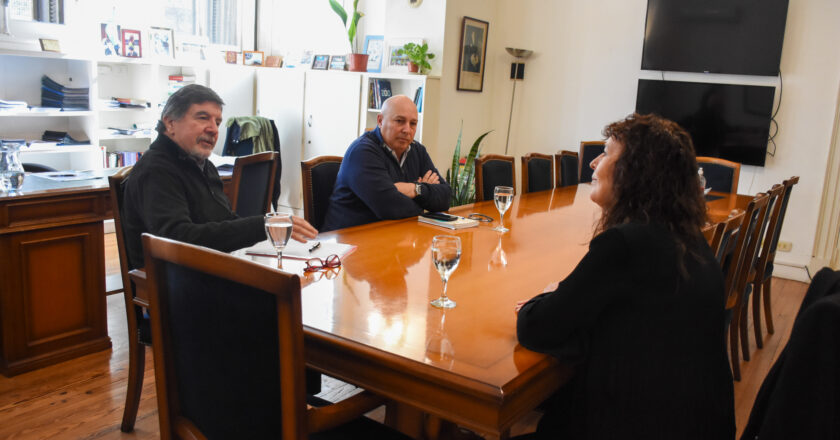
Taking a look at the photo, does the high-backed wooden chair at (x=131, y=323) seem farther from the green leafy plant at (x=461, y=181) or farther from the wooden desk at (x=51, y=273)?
the green leafy plant at (x=461, y=181)

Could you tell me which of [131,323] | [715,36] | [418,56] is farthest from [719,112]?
[131,323]

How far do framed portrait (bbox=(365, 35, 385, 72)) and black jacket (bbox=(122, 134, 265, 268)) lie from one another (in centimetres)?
372

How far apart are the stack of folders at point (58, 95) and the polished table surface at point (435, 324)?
3706 mm

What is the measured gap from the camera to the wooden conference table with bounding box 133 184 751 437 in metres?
1.19

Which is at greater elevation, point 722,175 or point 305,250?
point 722,175

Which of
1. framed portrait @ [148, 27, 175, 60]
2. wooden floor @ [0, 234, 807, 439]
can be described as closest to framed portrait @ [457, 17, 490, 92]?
framed portrait @ [148, 27, 175, 60]

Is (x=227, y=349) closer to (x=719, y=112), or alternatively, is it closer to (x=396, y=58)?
(x=396, y=58)

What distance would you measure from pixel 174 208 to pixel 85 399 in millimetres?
1057

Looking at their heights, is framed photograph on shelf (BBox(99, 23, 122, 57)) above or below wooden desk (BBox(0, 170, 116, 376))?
above

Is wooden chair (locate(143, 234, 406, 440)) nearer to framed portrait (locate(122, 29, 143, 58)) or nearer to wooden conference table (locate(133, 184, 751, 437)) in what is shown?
wooden conference table (locate(133, 184, 751, 437))

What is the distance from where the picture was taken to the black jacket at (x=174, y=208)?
200cm

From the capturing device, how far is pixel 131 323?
7.36 feet

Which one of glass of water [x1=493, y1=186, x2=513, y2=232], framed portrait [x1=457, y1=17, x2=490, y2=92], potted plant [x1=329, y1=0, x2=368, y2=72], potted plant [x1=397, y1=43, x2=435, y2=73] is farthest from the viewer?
potted plant [x1=329, y1=0, x2=368, y2=72]

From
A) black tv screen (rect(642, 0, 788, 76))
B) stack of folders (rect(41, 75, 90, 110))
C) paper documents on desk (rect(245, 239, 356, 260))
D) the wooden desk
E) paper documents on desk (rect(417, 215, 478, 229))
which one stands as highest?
black tv screen (rect(642, 0, 788, 76))
